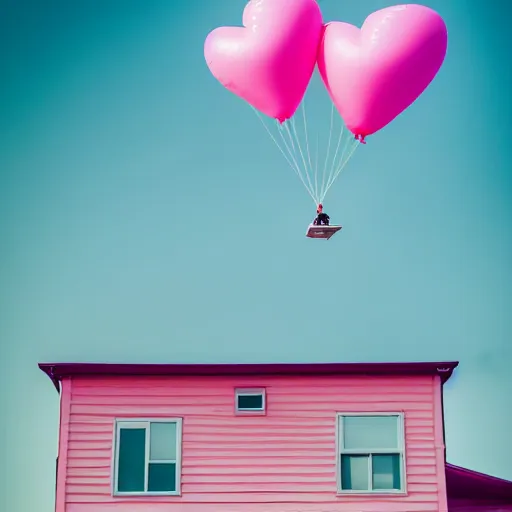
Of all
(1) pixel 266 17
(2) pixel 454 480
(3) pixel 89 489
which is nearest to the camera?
(1) pixel 266 17

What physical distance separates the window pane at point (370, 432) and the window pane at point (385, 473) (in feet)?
0.45

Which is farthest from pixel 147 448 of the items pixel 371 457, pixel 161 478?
pixel 371 457

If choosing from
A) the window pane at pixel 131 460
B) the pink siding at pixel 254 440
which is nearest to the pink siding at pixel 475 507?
the pink siding at pixel 254 440

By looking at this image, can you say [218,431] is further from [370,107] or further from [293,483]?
[370,107]

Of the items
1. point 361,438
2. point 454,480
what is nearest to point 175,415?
point 361,438

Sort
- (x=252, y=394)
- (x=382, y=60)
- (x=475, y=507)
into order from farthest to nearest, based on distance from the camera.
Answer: (x=475, y=507) < (x=252, y=394) < (x=382, y=60)

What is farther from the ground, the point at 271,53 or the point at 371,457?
the point at 271,53

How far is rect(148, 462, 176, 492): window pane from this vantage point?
668 inches

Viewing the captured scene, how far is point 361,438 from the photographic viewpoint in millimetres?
17188

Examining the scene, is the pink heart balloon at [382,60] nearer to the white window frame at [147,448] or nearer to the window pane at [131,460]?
the white window frame at [147,448]

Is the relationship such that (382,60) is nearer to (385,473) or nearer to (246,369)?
(246,369)

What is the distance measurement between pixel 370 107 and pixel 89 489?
5.09 metres

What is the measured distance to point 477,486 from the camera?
18.0 meters

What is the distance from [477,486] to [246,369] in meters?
3.06
